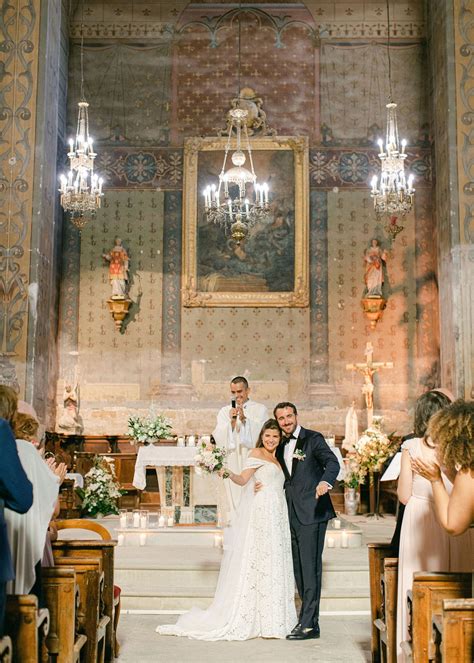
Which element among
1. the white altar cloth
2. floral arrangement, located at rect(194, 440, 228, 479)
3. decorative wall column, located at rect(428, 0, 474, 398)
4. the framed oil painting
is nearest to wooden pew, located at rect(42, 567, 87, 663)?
floral arrangement, located at rect(194, 440, 228, 479)

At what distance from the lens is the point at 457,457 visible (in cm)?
356

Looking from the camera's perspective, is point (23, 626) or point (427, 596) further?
point (427, 596)

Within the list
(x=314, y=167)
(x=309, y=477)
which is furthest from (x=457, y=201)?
(x=309, y=477)

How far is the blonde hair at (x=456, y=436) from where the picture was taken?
3.55 meters

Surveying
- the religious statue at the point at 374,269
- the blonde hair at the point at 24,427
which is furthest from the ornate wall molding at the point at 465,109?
the blonde hair at the point at 24,427

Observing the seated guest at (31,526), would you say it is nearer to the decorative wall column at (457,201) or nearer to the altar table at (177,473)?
the altar table at (177,473)

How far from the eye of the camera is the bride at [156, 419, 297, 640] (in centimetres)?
621

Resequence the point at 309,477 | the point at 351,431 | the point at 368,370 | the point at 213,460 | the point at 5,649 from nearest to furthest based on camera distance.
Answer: the point at 5,649 → the point at 309,477 → the point at 213,460 → the point at 351,431 → the point at 368,370

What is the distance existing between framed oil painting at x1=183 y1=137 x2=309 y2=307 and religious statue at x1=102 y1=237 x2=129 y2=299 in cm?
103

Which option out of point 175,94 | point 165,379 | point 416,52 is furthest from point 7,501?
point 416,52

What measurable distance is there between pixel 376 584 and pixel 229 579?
1.14 meters

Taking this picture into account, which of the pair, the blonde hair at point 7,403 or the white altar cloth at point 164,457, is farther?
the white altar cloth at point 164,457

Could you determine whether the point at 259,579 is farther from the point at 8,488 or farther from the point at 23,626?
the point at 8,488

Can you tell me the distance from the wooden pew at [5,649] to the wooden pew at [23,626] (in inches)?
9.9
